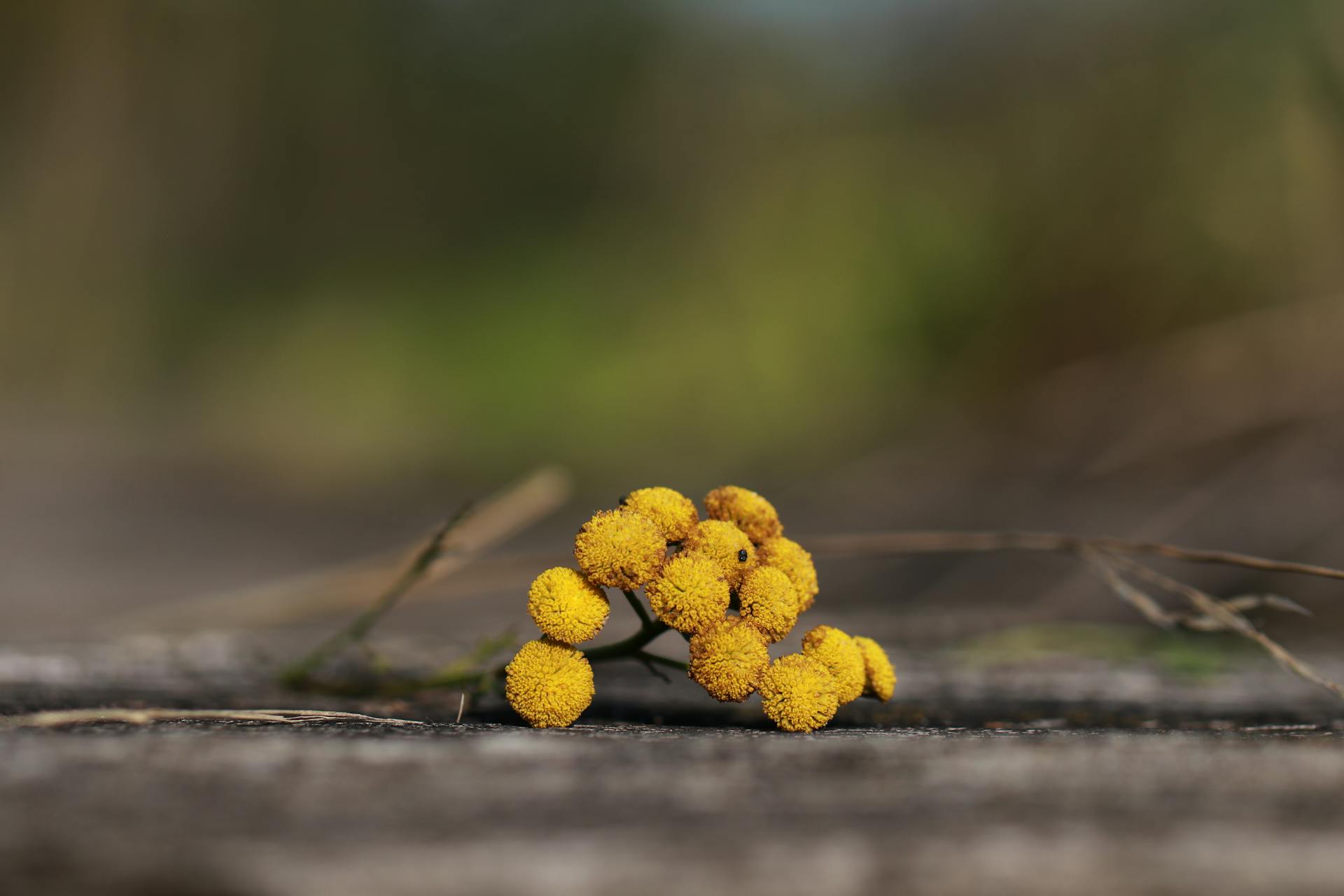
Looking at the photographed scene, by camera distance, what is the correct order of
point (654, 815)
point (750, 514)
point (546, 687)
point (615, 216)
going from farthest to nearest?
1. point (615, 216)
2. point (750, 514)
3. point (546, 687)
4. point (654, 815)

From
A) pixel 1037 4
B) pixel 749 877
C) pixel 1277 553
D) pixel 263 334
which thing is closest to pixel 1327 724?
pixel 749 877

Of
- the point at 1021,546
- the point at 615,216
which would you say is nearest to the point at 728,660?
the point at 1021,546

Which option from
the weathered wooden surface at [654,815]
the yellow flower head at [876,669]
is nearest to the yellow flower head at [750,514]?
the yellow flower head at [876,669]

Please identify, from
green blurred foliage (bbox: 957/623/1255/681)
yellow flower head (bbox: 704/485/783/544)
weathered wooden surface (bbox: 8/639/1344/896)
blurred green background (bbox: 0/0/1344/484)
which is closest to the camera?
weathered wooden surface (bbox: 8/639/1344/896)

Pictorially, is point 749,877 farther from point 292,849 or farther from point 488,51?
point 488,51

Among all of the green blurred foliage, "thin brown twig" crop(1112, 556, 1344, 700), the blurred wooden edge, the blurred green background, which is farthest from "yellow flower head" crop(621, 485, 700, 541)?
the blurred green background

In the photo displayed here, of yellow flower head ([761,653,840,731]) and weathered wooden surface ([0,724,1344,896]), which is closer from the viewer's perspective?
weathered wooden surface ([0,724,1344,896])

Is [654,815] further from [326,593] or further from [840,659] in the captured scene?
[326,593]

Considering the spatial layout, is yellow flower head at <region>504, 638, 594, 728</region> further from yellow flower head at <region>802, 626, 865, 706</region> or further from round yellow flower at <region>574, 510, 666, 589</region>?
yellow flower head at <region>802, 626, 865, 706</region>
